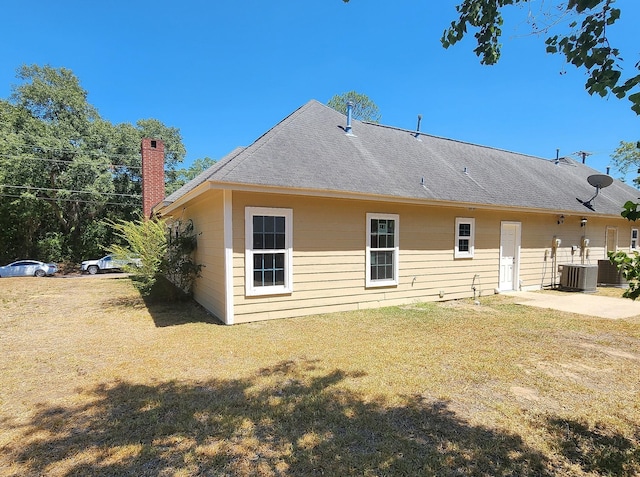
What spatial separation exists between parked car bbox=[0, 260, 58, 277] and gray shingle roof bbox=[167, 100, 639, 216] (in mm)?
17126

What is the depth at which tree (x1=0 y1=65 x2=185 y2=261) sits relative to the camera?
841 inches

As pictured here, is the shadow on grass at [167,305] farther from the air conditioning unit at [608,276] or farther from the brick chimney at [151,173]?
the air conditioning unit at [608,276]

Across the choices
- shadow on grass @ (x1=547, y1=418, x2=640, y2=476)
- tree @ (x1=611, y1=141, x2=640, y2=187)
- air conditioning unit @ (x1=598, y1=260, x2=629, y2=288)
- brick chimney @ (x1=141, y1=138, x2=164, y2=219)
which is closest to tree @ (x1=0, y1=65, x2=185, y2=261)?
brick chimney @ (x1=141, y1=138, x2=164, y2=219)

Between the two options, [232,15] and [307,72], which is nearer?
[232,15]

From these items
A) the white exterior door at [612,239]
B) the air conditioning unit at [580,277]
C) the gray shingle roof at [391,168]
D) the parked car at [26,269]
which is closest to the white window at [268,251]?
the gray shingle roof at [391,168]

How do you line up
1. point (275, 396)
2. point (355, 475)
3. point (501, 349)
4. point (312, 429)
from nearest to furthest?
point (355, 475)
point (312, 429)
point (275, 396)
point (501, 349)

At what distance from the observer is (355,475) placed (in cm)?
237

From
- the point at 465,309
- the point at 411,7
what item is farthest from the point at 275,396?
the point at 465,309

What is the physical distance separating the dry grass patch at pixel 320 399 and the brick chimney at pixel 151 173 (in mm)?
10216

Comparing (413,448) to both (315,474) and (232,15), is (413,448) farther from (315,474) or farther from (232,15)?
(232,15)

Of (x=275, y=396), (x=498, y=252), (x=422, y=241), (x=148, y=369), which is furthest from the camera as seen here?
(x=498, y=252)

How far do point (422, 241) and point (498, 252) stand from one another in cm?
308

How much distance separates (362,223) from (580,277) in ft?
27.6

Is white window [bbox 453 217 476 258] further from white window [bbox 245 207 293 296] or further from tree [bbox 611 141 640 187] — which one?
tree [bbox 611 141 640 187]
